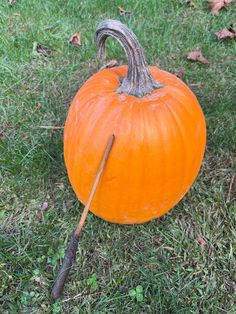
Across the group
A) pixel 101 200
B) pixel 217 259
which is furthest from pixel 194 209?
pixel 101 200

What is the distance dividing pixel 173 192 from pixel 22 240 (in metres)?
0.73

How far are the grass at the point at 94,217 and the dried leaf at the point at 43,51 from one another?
38 millimetres

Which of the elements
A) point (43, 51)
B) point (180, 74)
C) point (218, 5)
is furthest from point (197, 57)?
point (43, 51)

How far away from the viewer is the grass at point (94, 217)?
5.54 ft

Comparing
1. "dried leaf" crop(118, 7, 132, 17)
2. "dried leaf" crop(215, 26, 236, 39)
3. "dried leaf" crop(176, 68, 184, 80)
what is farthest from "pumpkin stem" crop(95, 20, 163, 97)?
"dried leaf" crop(118, 7, 132, 17)

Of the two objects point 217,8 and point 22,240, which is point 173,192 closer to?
point 22,240

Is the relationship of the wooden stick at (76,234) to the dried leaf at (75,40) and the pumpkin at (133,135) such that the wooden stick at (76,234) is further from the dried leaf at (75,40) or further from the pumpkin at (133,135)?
the dried leaf at (75,40)

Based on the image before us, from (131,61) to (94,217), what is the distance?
78cm

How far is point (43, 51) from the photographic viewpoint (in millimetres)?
2871

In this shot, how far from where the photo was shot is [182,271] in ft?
5.76

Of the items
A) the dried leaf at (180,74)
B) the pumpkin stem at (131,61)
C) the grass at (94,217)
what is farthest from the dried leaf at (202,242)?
the dried leaf at (180,74)

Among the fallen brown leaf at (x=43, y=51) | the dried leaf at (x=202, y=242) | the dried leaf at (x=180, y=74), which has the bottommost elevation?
the dried leaf at (x=202, y=242)

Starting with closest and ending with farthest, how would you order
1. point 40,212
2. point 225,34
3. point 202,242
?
point 202,242
point 40,212
point 225,34

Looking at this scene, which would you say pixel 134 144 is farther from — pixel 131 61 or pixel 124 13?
pixel 124 13
